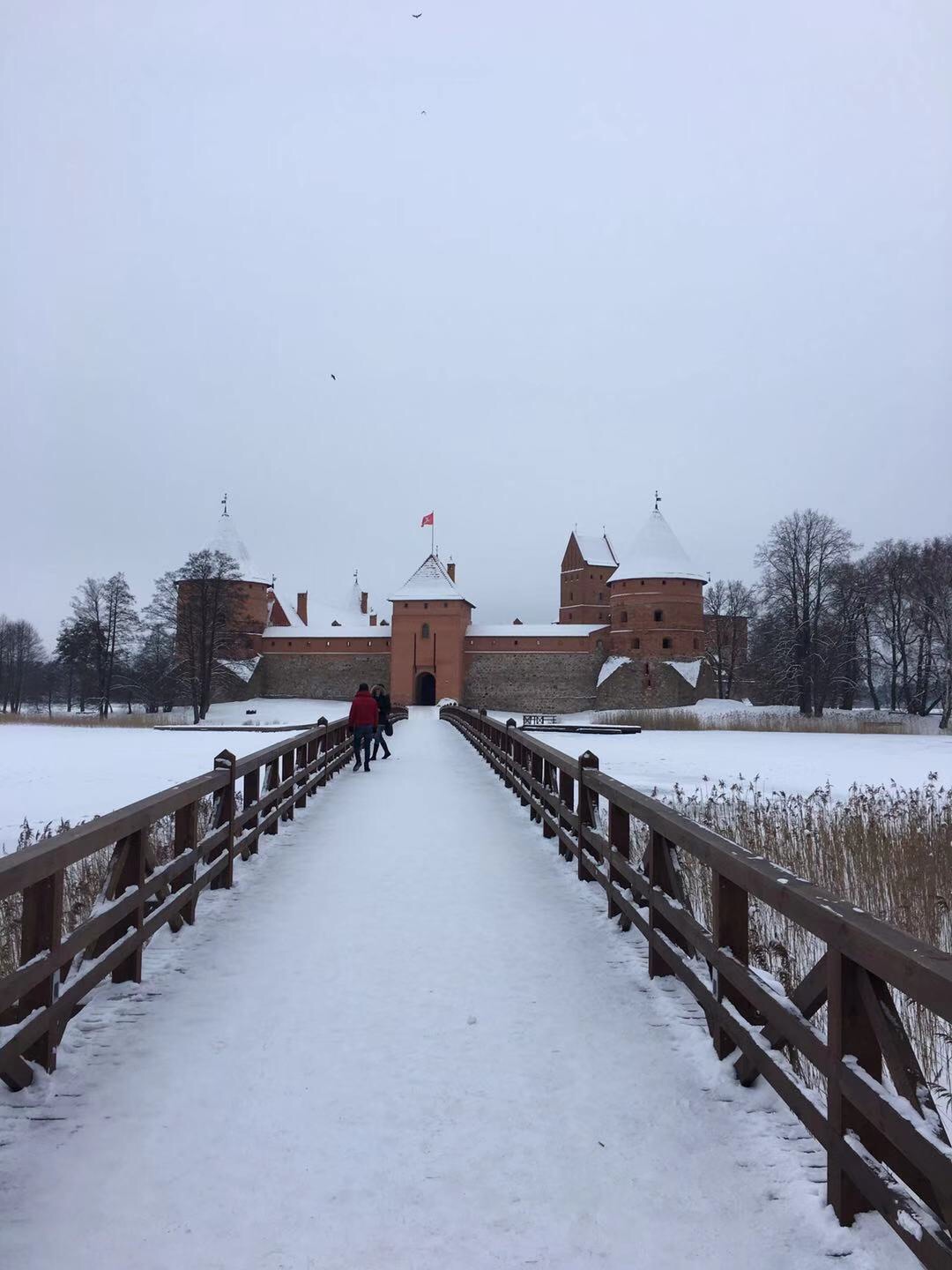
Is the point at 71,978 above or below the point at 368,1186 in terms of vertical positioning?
above

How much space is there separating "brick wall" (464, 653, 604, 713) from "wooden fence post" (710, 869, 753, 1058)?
44.9 metres

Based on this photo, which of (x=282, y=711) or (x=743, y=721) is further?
(x=282, y=711)

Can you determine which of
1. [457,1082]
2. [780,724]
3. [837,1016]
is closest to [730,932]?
[837,1016]

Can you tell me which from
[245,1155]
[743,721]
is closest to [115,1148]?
[245,1155]

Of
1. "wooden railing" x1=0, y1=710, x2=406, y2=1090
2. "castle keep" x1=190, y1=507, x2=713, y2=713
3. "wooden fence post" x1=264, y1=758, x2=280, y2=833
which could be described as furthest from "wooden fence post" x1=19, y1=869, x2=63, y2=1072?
"castle keep" x1=190, y1=507, x2=713, y2=713

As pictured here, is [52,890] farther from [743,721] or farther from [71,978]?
[743,721]

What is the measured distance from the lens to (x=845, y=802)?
10.6 metres

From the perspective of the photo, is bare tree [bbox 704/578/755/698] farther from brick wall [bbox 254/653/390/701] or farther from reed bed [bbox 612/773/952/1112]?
reed bed [bbox 612/773/952/1112]

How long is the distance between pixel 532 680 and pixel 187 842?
144 ft

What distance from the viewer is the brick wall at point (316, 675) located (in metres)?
50.2

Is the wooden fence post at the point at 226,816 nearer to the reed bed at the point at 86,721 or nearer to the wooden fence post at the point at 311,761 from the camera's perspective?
the wooden fence post at the point at 311,761

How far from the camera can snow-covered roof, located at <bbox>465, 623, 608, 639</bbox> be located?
159ft

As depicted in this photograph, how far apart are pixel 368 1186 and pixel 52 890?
139 centimetres

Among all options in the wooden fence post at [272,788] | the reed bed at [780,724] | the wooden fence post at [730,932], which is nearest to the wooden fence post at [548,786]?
the wooden fence post at [272,788]
